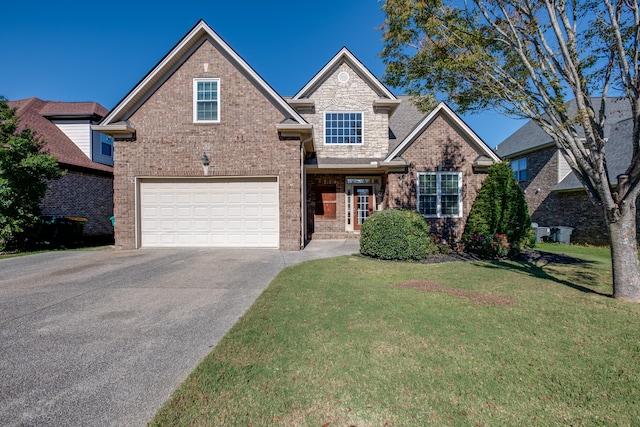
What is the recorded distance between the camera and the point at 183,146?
1152 cm

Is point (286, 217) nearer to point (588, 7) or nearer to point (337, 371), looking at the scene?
point (337, 371)

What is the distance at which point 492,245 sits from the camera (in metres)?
10.5

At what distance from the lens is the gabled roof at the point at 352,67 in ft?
48.7

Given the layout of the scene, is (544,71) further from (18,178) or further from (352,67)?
(18,178)

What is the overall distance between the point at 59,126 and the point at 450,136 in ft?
68.1

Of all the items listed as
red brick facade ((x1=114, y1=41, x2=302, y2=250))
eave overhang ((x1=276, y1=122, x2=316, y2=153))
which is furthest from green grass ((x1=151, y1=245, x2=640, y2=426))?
eave overhang ((x1=276, y1=122, x2=316, y2=153))

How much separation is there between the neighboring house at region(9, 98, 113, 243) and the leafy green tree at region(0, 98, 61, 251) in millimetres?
3432

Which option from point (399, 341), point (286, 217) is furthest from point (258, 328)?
point (286, 217)

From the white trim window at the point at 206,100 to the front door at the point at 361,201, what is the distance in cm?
734

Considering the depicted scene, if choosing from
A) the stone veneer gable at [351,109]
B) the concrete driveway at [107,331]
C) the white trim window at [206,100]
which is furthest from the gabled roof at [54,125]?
the stone veneer gable at [351,109]

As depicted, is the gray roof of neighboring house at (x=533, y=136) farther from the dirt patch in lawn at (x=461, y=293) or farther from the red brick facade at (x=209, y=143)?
the dirt patch in lawn at (x=461, y=293)

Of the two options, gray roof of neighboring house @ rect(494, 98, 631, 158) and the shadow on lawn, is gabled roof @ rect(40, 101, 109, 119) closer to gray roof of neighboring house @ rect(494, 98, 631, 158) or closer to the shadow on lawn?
the shadow on lawn

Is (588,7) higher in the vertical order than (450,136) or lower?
higher

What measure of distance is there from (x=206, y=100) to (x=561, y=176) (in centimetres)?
1896
